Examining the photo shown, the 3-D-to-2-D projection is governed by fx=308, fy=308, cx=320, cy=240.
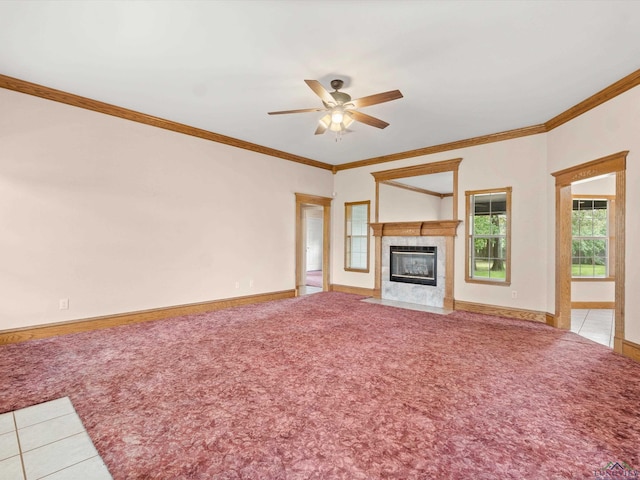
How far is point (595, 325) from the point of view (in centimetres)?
466

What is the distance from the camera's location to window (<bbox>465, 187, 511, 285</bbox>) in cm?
520

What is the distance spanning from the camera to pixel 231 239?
559 centimetres

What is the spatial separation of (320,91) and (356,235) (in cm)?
464

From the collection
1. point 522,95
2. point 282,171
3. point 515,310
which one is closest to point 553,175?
point 522,95

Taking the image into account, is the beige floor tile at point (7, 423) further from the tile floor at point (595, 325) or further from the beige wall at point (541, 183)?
the tile floor at point (595, 325)

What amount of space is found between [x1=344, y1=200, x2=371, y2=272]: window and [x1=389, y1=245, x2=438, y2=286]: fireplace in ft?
2.50

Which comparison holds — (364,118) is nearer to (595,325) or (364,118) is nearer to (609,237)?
(595,325)

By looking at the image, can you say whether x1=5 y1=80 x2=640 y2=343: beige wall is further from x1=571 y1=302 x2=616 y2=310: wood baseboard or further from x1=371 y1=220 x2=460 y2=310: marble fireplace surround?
x1=571 y1=302 x2=616 y2=310: wood baseboard

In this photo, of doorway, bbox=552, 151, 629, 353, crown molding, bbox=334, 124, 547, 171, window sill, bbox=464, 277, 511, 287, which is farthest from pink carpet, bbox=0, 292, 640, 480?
crown molding, bbox=334, 124, 547, 171

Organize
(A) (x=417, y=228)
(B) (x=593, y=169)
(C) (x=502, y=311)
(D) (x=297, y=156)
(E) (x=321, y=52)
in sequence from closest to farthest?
1. (E) (x=321, y=52)
2. (B) (x=593, y=169)
3. (C) (x=502, y=311)
4. (A) (x=417, y=228)
5. (D) (x=297, y=156)

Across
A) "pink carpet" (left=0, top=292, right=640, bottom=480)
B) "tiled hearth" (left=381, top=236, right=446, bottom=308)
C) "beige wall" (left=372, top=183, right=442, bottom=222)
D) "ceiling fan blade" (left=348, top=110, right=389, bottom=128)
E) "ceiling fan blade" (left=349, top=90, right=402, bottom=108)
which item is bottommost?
"pink carpet" (left=0, top=292, right=640, bottom=480)

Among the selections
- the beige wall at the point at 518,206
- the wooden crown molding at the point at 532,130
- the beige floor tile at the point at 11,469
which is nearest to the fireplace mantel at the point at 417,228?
the beige wall at the point at 518,206

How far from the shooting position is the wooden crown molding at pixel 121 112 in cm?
357

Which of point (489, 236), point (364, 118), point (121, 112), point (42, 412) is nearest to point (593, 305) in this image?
point (489, 236)
